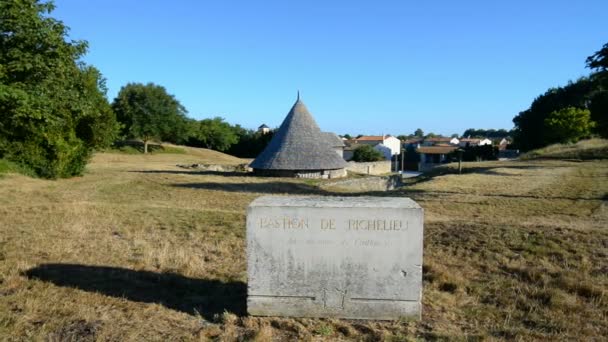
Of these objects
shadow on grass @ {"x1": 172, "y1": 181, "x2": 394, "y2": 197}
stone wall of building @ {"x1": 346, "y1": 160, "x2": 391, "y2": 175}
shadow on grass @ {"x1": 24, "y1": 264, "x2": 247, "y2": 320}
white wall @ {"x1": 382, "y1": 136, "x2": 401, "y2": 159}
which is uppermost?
white wall @ {"x1": 382, "y1": 136, "x2": 401, "y2": 159}

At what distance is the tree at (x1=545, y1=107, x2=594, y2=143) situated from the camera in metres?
52.2

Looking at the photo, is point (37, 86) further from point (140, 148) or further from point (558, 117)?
point (558, 117)

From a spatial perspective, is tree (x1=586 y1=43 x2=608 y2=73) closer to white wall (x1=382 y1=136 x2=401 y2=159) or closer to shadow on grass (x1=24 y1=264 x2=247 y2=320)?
shadow on grass (x1=24 y1=264 x2=247 y2=320)

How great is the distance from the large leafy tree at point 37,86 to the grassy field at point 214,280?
3530 millimetres

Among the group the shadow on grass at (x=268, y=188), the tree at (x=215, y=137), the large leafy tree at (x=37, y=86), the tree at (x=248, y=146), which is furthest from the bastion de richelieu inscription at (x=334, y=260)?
the tree at (x=215, y=137)

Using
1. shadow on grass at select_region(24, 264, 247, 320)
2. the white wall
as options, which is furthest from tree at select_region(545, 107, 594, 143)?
shadow on grass at select_region(24, 264, 247, 320)

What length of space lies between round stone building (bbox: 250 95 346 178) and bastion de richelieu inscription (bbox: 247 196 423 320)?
77.9ft

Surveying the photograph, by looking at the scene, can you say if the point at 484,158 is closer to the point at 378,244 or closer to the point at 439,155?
the point at 439,155

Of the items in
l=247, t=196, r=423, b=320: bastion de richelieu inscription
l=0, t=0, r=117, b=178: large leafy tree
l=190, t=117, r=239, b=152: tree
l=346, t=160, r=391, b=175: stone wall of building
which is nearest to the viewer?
l=247, t=196, r=423, b=320: bastion de richelieu inscription

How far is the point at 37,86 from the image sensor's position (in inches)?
528

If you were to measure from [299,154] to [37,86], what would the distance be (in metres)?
17.8

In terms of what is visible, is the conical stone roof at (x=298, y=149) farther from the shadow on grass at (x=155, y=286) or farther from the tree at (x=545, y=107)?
the tree at (x=545, y=107)

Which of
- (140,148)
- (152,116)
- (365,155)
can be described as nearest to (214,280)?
(365,155)

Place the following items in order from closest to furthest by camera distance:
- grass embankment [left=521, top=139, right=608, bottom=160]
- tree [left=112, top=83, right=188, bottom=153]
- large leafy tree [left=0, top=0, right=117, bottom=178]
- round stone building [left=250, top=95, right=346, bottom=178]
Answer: large leafy tree [left=0, top=0, right=117, bottom=178] < round stone building [left=250, top=95, right=346, bottom=178] < grass embankment [left=521, top=139, right=608, bottom=160] < tree [left=112, top=83, right=188, bottom=153]
